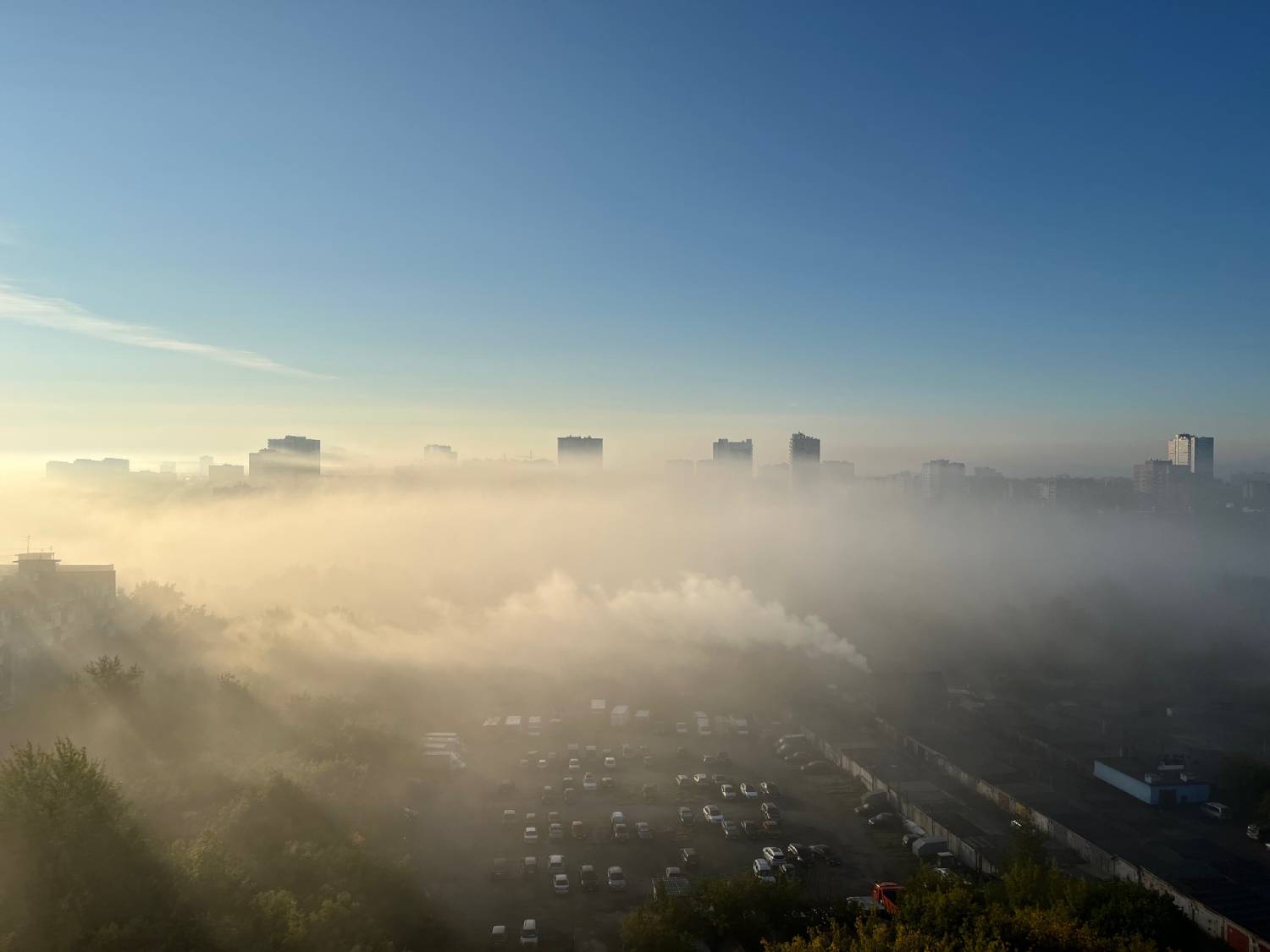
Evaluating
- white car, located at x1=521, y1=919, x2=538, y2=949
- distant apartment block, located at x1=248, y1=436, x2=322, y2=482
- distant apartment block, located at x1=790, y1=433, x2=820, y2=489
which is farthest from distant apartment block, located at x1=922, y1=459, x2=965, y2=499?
white car, located at x1=521, y1=919, x2=538, y2=949

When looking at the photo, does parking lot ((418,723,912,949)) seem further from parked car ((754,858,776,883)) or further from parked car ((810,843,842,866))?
parked car ((754,858,776,883))

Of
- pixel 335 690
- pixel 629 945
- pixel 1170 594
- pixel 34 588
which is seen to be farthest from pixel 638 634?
pixel 1170 594

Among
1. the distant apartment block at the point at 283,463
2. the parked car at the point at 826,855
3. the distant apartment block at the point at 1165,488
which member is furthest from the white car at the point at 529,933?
the distant apartment block at the point at 1165,488

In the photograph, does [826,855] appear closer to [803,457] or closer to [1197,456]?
[803,457]

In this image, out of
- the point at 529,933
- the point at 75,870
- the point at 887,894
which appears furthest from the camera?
the point at 887,894

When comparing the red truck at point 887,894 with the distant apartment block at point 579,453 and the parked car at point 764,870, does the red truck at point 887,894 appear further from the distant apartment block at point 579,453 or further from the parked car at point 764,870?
the distant apartment block at point 579,453

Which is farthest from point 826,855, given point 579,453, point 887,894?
point 579,453

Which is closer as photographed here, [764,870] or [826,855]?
[764,870]
